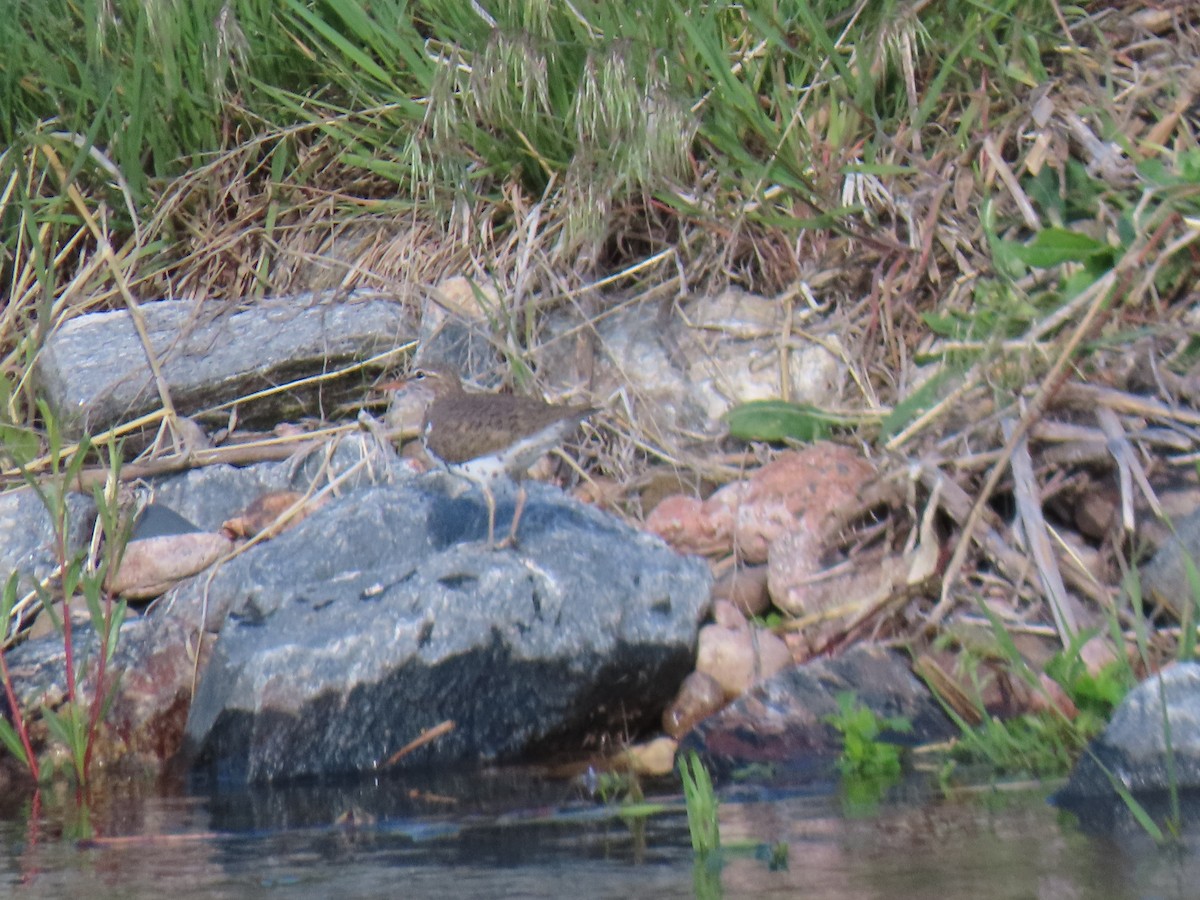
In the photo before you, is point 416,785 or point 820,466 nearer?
point 416,785

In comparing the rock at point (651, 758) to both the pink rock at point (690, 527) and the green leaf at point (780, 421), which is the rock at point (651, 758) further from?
the green leaf at point (780, 421)

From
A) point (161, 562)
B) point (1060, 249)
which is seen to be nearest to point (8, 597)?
point (161, 562)

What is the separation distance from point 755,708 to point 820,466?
131 cm

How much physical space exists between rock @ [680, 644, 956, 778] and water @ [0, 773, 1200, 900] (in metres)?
0.35

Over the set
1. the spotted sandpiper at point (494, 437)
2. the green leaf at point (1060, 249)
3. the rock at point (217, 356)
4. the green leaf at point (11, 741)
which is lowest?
the green leaf at point (11, 741)

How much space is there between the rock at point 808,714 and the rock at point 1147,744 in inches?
33.8

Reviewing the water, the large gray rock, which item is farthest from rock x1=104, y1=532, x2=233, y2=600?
the water

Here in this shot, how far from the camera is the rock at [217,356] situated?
21.4 ft

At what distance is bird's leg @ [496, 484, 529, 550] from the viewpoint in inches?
186

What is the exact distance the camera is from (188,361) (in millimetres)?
6664

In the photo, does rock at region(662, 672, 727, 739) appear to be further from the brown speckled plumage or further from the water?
the brown speckled plumage

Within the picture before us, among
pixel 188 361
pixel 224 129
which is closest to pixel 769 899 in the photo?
pixel 188 361

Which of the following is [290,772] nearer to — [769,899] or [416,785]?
[416,785]

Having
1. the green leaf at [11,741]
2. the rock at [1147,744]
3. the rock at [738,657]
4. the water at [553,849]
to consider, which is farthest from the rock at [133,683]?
the rock at [1147,744]
